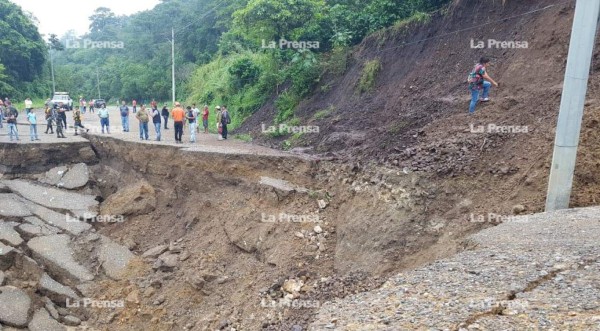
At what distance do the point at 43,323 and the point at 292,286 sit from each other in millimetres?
5644

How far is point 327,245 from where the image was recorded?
843 centimetres

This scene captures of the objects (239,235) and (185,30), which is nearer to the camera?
(239,235)

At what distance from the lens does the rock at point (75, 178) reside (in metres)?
13.1

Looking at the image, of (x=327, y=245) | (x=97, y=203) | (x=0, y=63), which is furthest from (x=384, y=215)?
(x=0, y=63)

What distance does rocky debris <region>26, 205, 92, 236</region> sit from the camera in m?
11.4

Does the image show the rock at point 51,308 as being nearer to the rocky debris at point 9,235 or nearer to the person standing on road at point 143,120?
the rocky debris at point 9,235

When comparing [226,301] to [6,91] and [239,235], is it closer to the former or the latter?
[239,235]

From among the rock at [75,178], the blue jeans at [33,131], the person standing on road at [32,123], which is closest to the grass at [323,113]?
the rock at [75,178]

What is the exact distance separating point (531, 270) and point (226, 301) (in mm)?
5896

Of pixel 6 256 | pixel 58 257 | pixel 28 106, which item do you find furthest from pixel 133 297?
pixel 28 106

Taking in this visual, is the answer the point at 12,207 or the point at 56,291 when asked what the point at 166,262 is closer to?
the point at 56,291

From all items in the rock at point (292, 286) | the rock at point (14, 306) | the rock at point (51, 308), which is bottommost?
the rock at point (51, 308)

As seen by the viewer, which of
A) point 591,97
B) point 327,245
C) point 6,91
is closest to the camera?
point 591,97

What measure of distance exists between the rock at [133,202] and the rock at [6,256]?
255 centimetres
